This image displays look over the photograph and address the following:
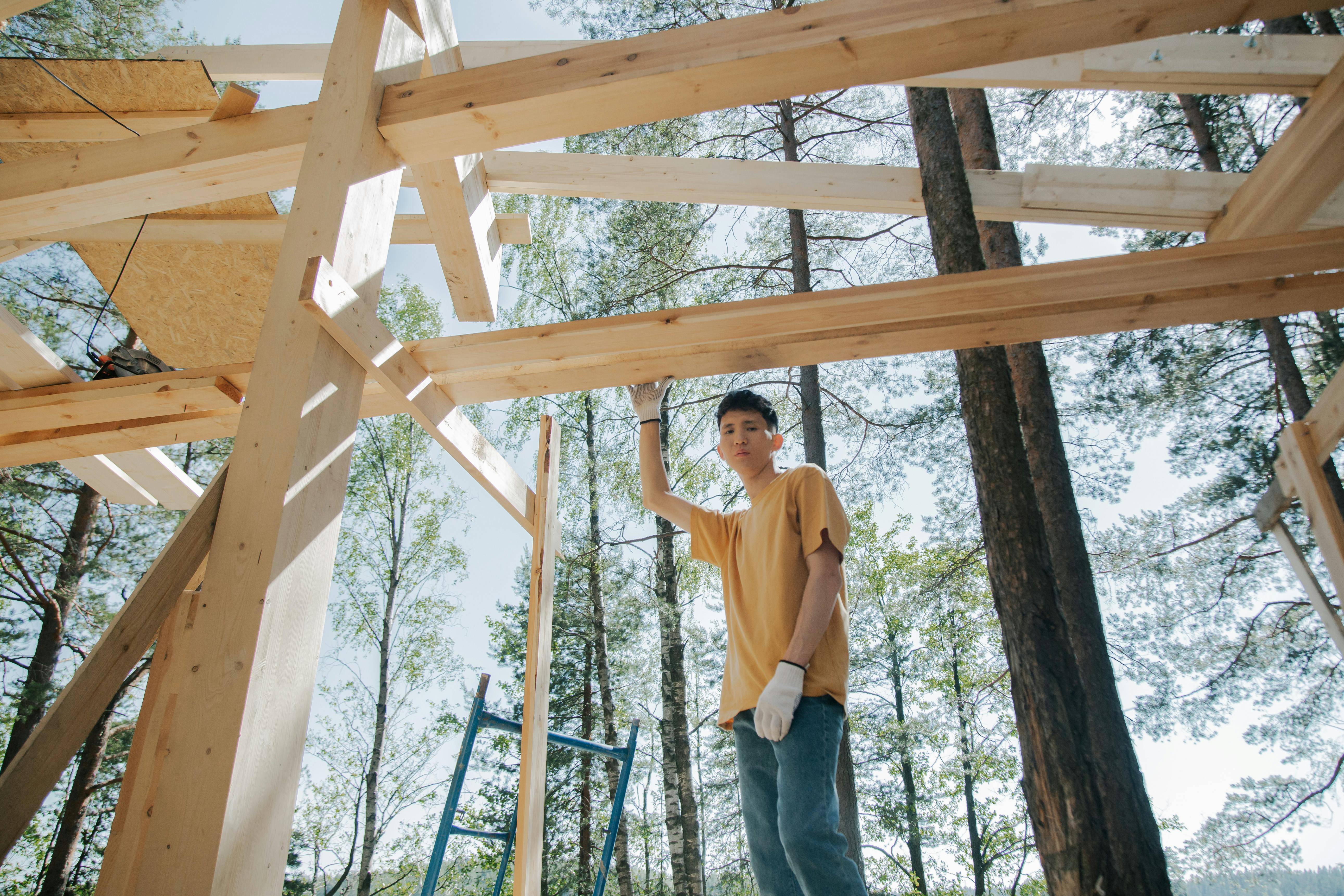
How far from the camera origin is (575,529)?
432 inches

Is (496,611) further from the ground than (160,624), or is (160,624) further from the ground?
(496,611)

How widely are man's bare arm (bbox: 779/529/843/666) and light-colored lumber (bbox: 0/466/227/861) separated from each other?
4.37 feet

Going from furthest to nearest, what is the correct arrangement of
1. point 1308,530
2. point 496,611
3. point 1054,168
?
point 496,611 < point 1308,530 < point 1054,168

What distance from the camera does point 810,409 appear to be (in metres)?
7.31

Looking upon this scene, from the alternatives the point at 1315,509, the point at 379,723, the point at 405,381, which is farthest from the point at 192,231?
the point at 379,723

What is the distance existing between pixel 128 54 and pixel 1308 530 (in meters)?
15.2

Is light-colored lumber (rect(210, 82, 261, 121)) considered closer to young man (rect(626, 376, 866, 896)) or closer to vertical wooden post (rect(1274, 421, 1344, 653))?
young man (rect(626, 376, 866, 896))

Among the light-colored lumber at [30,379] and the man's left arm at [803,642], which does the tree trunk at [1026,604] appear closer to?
the man's left arm at [803,642]

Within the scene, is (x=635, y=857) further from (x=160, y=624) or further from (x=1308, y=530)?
(x=160, y=624)

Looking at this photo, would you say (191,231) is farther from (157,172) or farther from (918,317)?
(918,317)

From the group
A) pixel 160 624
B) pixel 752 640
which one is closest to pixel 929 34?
pixel 752 640

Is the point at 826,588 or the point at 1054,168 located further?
the point at 1054,168

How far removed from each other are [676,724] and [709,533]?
7141mm

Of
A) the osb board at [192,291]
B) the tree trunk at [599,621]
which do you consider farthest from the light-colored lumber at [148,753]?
the tree trunk at [599,621]
